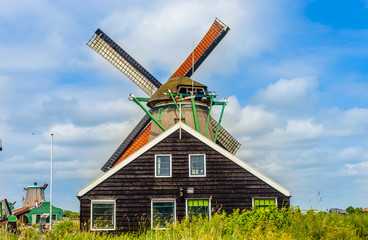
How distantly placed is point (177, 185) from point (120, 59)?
15.1 meters

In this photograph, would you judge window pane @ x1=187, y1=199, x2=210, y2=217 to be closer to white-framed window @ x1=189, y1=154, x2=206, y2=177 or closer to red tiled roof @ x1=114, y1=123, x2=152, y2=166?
white-framed window @ x1=189, y1=154, x2=206, y2=177

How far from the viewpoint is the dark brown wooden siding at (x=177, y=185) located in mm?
20562

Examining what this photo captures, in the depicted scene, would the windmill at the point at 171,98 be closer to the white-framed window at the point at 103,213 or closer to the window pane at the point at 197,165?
the window pane at the point at 197,165

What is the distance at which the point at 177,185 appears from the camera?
20953mm

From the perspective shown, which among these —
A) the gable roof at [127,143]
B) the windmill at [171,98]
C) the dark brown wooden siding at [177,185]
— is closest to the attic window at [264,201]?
the dark brown wooden siding at [177,185]

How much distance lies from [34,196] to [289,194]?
42.1 metres

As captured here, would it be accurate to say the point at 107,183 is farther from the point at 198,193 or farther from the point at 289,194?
the point at 289,194

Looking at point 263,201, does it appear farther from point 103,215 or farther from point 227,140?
point 227,140

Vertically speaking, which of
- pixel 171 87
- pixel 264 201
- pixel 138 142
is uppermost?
pixel 171 87

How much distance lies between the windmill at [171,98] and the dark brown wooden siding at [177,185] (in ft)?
15.6

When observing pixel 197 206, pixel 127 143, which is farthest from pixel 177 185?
pixel 127 143

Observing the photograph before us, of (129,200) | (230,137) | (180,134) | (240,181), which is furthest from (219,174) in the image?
(230,137)

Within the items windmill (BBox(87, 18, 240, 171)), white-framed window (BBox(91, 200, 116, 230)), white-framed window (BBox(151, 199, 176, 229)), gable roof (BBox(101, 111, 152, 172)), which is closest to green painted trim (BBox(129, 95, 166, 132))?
windmill (BBox(87, 18, 240, 171))

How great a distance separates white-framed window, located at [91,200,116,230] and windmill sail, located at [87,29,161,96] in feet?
45.0
